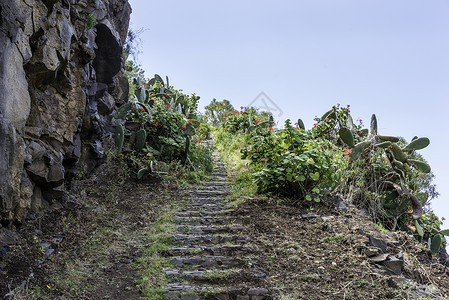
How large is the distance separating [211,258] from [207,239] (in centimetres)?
60

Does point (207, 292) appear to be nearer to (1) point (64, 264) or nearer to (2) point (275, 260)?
(2) point (275, 260)

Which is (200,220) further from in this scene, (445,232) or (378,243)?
(445,232)

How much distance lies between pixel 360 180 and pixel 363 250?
241 cm

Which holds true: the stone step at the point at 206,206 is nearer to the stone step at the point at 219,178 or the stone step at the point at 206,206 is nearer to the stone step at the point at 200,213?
the stone step at the point at 200,213

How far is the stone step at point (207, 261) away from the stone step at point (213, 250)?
16 centimetres

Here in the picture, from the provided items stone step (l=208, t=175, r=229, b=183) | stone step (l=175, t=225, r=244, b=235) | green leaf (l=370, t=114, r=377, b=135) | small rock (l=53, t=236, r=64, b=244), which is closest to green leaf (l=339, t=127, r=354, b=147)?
green leaf (l=370, t=114, r=377, b=135)

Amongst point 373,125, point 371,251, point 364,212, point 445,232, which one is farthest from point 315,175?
point 445,232

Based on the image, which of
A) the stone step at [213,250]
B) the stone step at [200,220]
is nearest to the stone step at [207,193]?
the stone step at [200,220]

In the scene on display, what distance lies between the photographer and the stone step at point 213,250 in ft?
15.7

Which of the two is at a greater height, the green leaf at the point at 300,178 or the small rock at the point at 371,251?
the green leaf at the point at 300,178

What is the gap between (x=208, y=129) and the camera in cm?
1459

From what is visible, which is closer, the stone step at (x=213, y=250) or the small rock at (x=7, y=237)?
the small rock at (x=7, y=237)

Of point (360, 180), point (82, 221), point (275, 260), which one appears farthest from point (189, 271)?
point (360, 180)

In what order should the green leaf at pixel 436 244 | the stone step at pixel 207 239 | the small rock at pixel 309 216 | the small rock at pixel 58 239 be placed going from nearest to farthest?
the small rock at pixel 58 239
the stone step at pixel 207 239
the small rock at pixel 309 216
the green leaf at pixel 436 244
